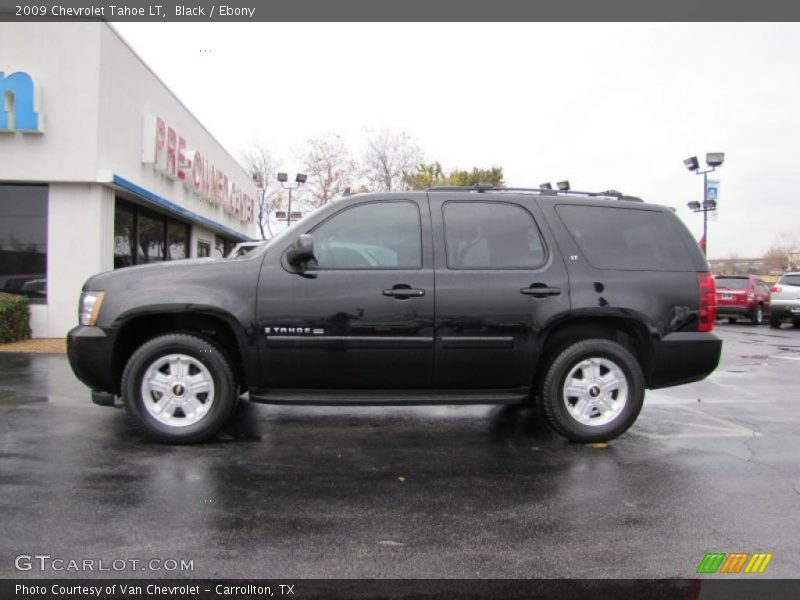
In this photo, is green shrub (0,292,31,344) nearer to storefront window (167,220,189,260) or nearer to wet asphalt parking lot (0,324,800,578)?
wet asphalt parking lot (0,324,800,578)

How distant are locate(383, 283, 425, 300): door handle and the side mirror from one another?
621 millimetres

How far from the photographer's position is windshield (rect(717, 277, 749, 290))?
18941 millimetres

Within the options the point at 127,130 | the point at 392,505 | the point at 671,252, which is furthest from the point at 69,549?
the point at 127,130

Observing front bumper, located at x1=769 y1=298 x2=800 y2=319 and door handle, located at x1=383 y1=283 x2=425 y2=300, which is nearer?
door handle, located at x1=383 y1=283 x2=425 y2=300

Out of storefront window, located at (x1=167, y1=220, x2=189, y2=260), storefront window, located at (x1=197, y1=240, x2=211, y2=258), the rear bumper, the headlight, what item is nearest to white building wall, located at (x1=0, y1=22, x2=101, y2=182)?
storefront window, located at (x1=167, y1=220, x2=189, y2=260)

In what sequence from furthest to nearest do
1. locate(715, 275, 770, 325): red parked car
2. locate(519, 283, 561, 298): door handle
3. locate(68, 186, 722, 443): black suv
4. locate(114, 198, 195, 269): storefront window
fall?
locate(715, 275, 770, 325): red parked car
locate(114, 198, 195, 269): storefront window
locate(519, 283, 561, 298): door handle
locate(68, 186, 722, 443): black suv

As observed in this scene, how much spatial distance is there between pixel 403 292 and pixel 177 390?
185 centimetres

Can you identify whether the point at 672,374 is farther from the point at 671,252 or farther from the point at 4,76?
the point at 4,76

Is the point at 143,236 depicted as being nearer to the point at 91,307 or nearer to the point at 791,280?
the point at 91,307

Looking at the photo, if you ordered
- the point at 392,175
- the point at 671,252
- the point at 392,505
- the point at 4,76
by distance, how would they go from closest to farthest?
the point at 392,505, the point at 671,252, the point at 4,76, the point at 392,175

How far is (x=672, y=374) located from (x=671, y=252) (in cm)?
98

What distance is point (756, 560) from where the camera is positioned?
283 centimetres

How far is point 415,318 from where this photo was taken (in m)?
4.39

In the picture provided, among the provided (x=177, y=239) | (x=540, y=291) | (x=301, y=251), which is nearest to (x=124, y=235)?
(x=177, y=239)
